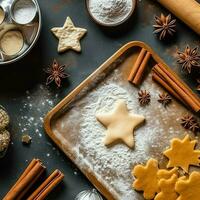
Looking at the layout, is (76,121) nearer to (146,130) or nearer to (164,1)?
(146,130)

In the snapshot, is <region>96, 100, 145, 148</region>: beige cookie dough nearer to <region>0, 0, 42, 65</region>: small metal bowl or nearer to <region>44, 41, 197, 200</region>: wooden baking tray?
<region>44, 41, 197, 200</region>: wooden baking tray

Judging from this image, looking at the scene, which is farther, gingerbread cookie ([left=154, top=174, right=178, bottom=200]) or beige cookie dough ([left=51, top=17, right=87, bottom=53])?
beige cookie dough ([left=51, top=17, right=87, bottom=53])

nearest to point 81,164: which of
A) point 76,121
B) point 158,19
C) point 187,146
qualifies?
point 76,121

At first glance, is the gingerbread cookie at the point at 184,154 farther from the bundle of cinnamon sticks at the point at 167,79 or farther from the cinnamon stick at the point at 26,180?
the cinnamon stick at the point at 26,180

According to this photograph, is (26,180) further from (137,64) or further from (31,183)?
(137,64)

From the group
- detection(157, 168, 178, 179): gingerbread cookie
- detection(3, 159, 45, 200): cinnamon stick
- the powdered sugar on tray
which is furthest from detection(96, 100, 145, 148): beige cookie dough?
detection(3, 159, 45, 200): cinnamon stick

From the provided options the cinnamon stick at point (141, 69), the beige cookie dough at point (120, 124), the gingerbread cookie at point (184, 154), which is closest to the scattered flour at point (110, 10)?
the cinnamon stick at point (141, 69)

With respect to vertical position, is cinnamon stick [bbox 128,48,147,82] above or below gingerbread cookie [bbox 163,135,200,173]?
above

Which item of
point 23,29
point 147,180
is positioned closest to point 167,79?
point 147,180
